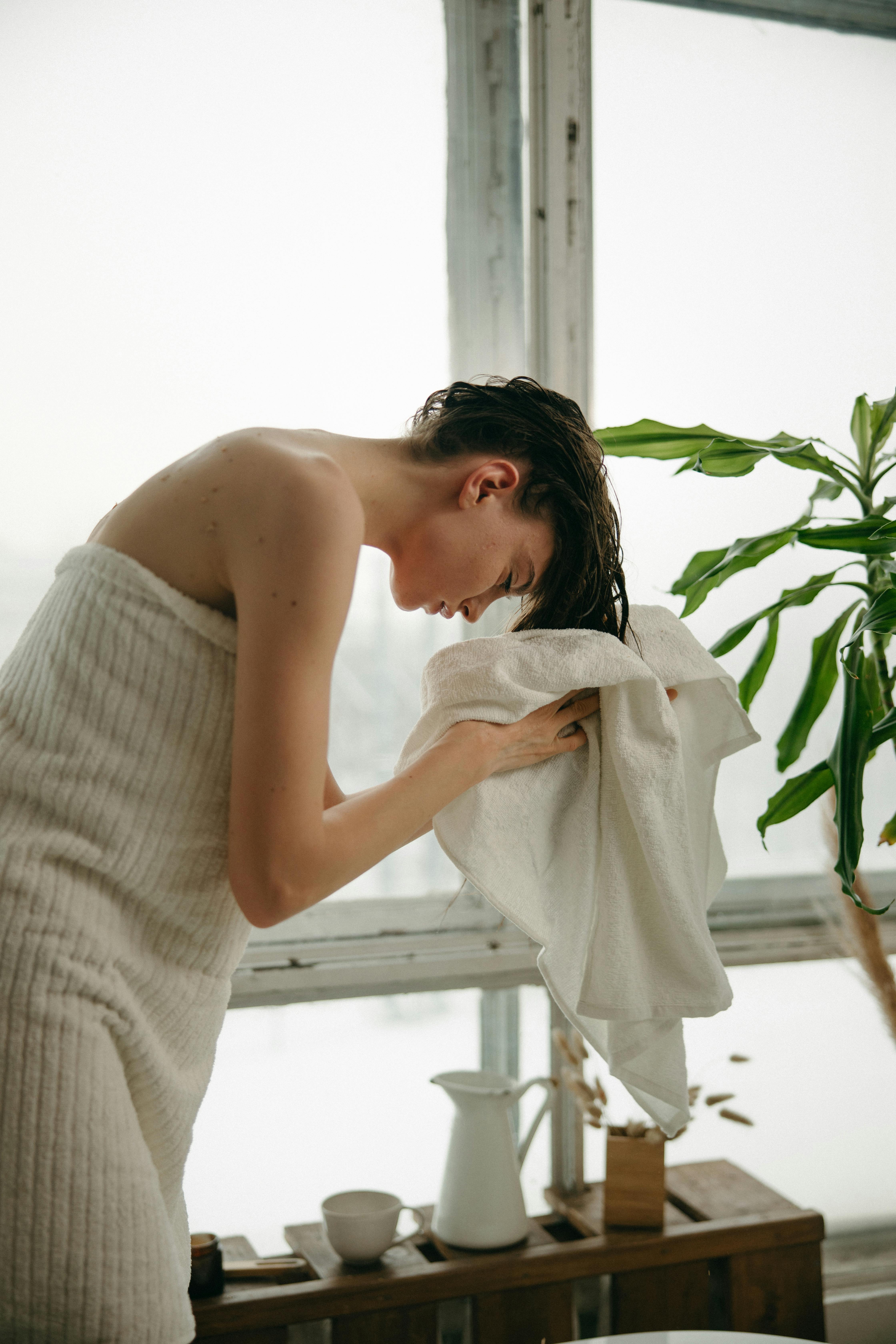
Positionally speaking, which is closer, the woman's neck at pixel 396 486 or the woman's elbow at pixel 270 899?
the woman's elbow at pixel 270 899

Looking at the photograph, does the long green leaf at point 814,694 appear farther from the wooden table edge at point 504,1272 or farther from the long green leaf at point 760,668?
the wooden table edge at point 504,1272

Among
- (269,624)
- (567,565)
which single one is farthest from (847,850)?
(269,624)

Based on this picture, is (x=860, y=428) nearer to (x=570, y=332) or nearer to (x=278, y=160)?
(x=570, y=332)

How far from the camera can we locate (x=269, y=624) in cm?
70

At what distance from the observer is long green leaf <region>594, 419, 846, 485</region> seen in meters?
1.28

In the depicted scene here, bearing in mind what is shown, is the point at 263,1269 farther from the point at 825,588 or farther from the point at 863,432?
the point at 863,432

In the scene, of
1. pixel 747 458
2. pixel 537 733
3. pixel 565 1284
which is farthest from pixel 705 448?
pixel 565 1284

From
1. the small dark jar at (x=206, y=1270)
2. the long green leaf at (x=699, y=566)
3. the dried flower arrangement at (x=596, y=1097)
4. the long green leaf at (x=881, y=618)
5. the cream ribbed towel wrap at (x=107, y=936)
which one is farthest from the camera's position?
the dried flower arrangement at (x=596, y=1097)

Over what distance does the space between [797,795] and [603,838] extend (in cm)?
45

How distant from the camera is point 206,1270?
1.25m

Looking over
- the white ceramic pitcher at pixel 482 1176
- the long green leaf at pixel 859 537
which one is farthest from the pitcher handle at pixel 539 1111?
the long green leaf at pixel 859 537

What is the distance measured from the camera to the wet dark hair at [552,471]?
0.95 m

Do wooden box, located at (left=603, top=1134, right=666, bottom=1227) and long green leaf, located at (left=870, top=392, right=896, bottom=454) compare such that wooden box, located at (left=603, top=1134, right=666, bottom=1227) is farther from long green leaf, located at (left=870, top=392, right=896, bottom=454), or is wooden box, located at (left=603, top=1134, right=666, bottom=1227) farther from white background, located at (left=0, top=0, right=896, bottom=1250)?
long green leaf, located at (left=870, top=392, right=896, bottom=454)

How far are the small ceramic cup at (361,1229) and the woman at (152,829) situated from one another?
0.51 m
